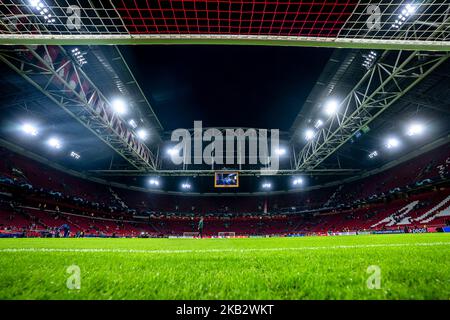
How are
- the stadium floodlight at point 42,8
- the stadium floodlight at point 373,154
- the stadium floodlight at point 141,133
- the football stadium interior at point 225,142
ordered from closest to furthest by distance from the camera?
the football stadium interior at point 225,142
the stadium floodlight at point 42,8
the stadium floodlight at point 141,133
the stadium floodlight at point 373,154

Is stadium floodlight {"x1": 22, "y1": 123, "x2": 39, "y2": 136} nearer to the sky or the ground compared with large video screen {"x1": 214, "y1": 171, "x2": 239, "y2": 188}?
nearer to the sky

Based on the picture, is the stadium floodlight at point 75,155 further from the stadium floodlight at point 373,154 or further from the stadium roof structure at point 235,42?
the stadium floodlight at point 373,154

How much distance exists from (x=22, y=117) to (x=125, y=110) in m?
8.19

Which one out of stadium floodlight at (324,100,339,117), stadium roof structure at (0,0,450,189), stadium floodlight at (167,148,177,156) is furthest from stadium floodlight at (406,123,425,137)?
stadium floodlight at (167,148,177,156)

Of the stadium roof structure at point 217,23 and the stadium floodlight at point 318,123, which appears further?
the stadium floodlight at point 318,123

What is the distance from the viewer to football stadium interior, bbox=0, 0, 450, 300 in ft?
7.77

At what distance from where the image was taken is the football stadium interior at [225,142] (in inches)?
93.2

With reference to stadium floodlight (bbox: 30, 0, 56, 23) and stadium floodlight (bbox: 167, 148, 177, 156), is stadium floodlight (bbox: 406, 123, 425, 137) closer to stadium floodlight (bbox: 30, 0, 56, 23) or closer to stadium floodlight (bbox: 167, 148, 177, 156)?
stadium floodlight (bbox: 167, 148, 177, 156)

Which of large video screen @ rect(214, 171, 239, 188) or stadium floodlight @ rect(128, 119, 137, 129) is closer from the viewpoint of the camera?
stadium floodlight @ rect(128, 119, 137, 129)

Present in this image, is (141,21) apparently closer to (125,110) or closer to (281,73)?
(281,73)

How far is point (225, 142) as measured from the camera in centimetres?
2783

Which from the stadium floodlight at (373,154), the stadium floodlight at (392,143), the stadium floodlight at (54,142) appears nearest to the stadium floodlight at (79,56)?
the stadium floodlight at (54,142)

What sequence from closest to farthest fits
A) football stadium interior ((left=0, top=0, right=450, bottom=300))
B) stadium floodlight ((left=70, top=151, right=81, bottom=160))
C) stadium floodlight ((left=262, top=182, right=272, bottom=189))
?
football stadium interior ((left=0, top=0, right=450, bottom=300))
stadium floodlight ((left=70, top=151, right=81, bottom=160))
stadium floodlight ((left=262, top=182, right=272, bottom=189))
